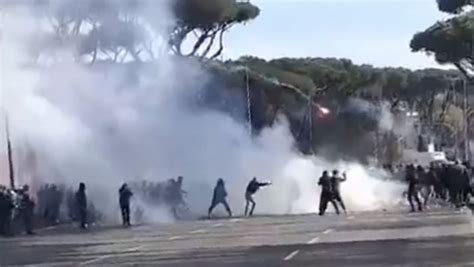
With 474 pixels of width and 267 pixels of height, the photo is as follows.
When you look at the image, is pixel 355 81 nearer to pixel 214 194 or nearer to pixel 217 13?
pixel 217 13

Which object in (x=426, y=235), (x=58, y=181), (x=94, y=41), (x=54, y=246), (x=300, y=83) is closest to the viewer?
(x=426, y=235)

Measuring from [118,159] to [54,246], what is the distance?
50.4 ft

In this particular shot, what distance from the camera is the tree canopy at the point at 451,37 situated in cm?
4731

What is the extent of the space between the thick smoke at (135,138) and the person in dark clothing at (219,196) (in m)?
1.47

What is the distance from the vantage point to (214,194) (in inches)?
1732

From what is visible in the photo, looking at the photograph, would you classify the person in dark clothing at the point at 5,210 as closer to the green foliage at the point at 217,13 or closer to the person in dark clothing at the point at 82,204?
the person in dark clothing at the point at 82,204

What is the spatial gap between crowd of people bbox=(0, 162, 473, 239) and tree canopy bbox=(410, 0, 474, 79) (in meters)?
4.56

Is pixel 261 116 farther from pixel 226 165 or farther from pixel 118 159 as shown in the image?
pixel 118 159

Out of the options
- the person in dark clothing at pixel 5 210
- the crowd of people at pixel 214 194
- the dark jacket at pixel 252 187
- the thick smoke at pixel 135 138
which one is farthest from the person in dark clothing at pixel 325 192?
the person in dark clothing at pixel 5 210

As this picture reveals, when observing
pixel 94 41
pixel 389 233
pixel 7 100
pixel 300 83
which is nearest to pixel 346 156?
pixel 300 83

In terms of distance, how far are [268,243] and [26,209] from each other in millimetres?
11804

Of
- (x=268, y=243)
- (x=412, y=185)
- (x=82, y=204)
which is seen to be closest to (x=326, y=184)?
(x=412, y=185)

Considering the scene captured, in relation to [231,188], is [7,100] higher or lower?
higher

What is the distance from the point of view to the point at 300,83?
6862cm
